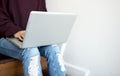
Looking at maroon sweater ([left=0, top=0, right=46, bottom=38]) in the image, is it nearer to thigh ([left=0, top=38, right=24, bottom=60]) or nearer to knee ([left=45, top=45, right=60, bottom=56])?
thigh ([left=0, top=38, right=24, bottom=60])

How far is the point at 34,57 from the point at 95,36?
66 cm

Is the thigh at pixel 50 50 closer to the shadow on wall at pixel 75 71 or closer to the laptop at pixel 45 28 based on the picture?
the laptop at pixel 45 28

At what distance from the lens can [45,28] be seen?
1168mm

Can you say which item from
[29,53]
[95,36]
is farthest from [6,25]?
[95,36]

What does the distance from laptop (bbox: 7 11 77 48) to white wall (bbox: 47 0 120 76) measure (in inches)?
15.7

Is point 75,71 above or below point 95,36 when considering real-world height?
below

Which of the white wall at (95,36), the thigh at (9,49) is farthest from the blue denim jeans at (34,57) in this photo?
the white wall at (95,36)

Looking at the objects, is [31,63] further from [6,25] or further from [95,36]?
[95,36]

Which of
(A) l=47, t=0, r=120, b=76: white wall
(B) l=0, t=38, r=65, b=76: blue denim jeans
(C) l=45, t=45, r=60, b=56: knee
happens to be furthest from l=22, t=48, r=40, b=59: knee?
→ (A) l=47, t=0, r=120, b=76: white wall

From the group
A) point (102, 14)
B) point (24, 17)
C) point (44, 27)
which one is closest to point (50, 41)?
point (44, 27)

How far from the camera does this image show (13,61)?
1.37 m

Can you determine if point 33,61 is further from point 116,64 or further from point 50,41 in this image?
point 116,64

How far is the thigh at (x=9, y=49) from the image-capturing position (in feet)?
4.21

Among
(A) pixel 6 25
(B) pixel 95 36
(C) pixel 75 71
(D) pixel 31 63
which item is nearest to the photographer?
(D) pixel 31 63
